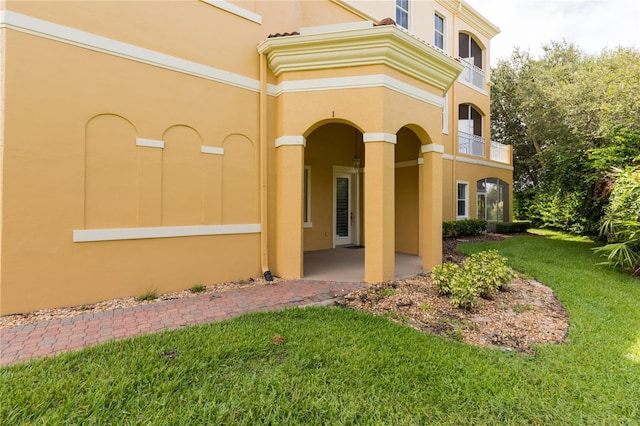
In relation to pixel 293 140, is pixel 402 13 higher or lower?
higher

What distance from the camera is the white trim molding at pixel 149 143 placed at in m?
5.18

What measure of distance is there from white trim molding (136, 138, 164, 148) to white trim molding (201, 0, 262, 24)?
3.02m

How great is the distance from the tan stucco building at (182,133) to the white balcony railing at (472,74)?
29.4 ft

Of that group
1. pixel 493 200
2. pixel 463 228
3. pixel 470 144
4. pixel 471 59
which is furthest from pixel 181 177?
pixel 493 200

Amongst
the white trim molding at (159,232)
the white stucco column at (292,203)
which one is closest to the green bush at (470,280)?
the white stucco column at (292,203)

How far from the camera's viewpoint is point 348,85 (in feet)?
19.5

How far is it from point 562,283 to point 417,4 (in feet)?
35.8

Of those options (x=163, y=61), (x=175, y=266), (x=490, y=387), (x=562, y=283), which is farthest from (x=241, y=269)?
(x=562, y=283)

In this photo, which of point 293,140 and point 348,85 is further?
point 293,140

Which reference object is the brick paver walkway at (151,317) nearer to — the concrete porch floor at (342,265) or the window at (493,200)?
the concrete porch floor at (342,265)

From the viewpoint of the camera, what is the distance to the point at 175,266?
5.54 m

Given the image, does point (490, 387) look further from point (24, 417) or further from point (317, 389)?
point (24, 417)

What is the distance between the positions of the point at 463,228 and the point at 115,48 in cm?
1275

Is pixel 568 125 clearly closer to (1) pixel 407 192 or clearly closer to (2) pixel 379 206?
(1) pixel 407 192
